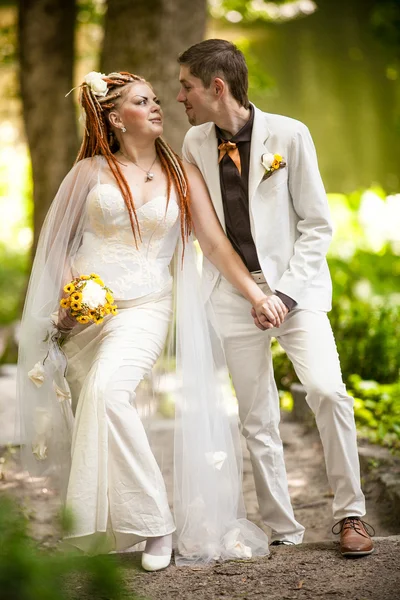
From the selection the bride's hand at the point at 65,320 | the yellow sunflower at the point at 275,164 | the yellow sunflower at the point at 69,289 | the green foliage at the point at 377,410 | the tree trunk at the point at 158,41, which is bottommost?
the green foliage at the point at 377,410

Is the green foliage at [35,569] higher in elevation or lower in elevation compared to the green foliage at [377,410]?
higher

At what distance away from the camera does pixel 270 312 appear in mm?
3516

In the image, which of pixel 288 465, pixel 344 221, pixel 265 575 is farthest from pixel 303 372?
pixel 344 221

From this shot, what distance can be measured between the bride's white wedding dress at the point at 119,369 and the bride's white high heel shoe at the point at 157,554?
43 millimetres

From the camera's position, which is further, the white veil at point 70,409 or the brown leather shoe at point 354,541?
the white veil at point 70,409

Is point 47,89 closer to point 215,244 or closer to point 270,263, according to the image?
point 215,244

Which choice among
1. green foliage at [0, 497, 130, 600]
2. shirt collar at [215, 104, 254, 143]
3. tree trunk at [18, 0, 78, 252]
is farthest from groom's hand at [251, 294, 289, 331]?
tree trunk at [18, 0, 78, 252]

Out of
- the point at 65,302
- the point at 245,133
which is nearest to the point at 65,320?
the point at 65,302

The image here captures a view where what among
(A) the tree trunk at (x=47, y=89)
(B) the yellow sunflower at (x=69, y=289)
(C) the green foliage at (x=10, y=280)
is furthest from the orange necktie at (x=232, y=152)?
(C) the green foliage at (x=10, y=280)

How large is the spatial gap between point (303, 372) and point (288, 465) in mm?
2152

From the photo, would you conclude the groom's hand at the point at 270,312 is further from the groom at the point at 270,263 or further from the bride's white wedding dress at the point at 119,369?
the bride's white wedding dress at the point at 119,369

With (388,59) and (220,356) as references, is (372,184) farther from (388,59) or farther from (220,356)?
(220,356)

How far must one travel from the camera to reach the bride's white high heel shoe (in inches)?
131

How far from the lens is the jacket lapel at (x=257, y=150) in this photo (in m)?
3.65
